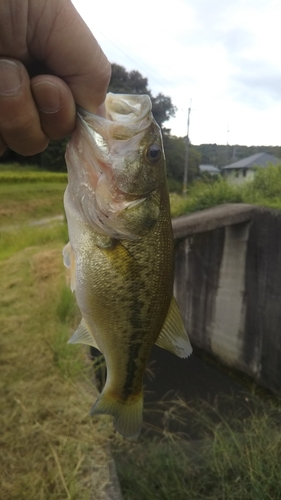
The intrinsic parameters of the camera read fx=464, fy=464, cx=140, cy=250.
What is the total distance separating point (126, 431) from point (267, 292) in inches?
235

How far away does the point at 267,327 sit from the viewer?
7.41 metres

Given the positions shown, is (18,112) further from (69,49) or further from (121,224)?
(121,224)

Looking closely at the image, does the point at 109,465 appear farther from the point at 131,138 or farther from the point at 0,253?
the point at 0,253

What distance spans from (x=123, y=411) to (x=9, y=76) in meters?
1.28

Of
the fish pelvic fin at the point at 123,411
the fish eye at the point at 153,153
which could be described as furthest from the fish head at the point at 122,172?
the fish pelvic fin at the point at 123,411

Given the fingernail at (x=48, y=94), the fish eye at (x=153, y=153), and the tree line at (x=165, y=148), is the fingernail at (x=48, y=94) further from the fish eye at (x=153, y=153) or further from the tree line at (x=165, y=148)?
the tree line at (x=165, y=148)

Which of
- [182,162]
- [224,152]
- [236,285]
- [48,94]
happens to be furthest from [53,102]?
[224,152]

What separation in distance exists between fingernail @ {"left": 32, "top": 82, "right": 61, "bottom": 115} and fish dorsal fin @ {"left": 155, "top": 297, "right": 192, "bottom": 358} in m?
0.83

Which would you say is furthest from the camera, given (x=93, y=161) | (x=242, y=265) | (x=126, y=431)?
(x=242, y=265)

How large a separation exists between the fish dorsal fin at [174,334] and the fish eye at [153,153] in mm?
533

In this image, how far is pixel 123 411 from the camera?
6.01 feet

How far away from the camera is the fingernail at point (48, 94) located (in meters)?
1.49

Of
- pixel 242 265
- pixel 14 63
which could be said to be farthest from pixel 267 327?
pixel 14 63

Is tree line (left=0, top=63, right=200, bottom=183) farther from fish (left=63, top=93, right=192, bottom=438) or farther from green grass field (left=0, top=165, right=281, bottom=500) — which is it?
fish (left=63, top=93, right=192, bottom=438)
